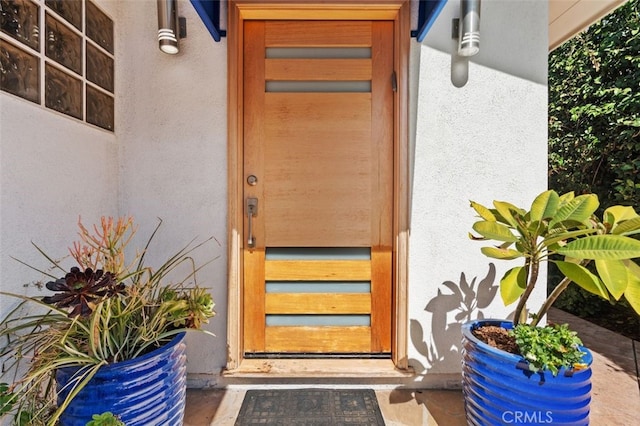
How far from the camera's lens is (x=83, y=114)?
5.18 ft

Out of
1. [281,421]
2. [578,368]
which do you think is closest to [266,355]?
[281,421]

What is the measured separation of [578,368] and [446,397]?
81 cm

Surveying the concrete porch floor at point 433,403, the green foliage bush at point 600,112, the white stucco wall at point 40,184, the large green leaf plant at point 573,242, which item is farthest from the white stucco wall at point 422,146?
the green foliage bush at point 600,112

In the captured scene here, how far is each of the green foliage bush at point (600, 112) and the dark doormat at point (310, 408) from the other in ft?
9.76

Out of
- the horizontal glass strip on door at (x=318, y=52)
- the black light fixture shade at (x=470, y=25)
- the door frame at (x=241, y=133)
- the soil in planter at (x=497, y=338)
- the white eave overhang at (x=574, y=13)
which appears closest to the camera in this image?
the soil in planter at (x=497, y=338)

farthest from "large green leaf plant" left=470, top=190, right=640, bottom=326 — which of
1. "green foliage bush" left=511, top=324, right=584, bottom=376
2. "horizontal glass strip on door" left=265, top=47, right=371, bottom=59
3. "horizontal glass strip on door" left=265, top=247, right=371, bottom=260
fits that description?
"horizontal glass strip on door" left=265, top=47, right=371, bottom=59

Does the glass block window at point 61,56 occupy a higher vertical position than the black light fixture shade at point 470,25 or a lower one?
lower

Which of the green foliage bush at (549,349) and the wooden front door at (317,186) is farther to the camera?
the wooden front door at (317,186)

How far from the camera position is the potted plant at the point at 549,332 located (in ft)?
3.99

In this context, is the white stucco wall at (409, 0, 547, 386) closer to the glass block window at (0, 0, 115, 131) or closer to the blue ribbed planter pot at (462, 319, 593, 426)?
the blue ribbed planter pot at (462, 319, 593, 426)

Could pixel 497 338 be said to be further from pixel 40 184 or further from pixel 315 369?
pixel 40 184

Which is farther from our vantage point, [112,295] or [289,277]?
[289,277]

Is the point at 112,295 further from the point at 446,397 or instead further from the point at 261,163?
the point at 446,397
